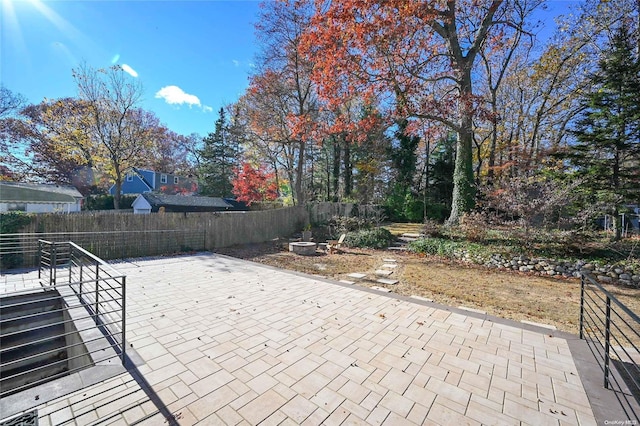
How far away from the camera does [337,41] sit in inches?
395

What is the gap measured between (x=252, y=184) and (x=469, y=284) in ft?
60.1

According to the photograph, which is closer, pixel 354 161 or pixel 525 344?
pixel 525 344

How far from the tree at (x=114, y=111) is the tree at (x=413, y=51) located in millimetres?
12507

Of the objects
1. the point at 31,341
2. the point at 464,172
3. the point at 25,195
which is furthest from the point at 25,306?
the point at 25,195

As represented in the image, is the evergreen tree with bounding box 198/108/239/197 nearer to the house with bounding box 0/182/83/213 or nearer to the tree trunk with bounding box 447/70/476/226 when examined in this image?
the house with bounding box 0/182/83/213

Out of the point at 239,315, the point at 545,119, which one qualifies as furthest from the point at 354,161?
the point at 239,315

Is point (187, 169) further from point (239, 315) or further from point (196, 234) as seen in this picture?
point (239, 315)

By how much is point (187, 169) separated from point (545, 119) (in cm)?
3496

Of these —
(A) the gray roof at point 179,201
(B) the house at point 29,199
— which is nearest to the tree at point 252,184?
(A) the gray roof at point 179,201

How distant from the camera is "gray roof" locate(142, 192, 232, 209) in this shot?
66.5ft

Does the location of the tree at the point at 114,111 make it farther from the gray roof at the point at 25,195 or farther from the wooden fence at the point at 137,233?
the wooden fence at the point at 137,233

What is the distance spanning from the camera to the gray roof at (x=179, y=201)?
20.3 metres

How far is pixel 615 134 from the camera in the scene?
26.4 ft

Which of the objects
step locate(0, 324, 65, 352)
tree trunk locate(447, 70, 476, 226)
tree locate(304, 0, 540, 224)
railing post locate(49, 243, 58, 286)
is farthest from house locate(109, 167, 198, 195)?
tree trunk locate(447, 70, 476, 226)
